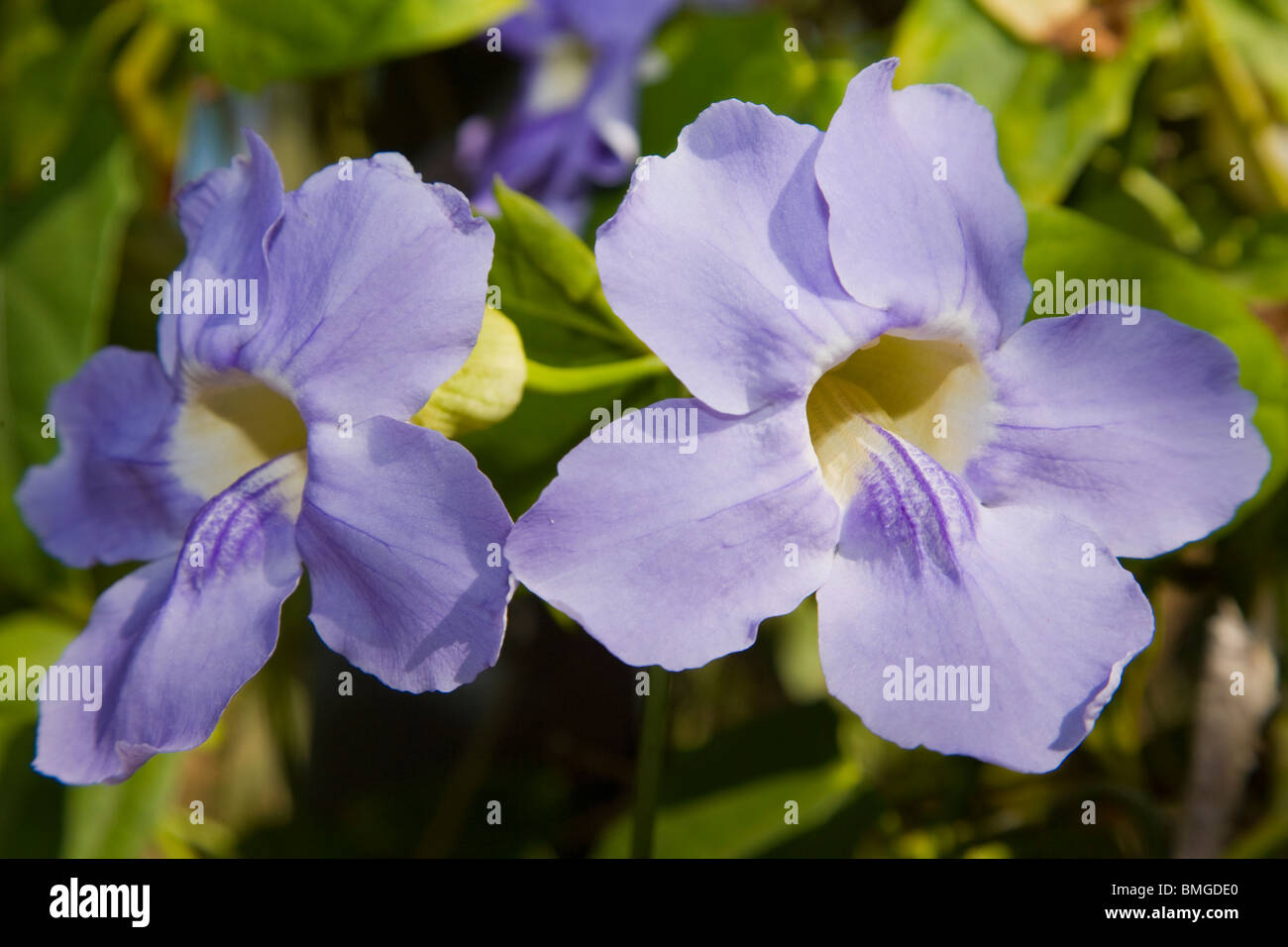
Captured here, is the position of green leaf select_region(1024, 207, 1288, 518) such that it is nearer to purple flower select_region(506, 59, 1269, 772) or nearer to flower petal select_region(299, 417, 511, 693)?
purple flower select_region(506, 59, 1269, 772)

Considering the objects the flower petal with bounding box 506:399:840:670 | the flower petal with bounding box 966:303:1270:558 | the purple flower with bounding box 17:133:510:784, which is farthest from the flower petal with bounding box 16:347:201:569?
the flower petal with bounding box 966:303:1270:558

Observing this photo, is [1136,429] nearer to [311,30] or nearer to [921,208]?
[921,208]

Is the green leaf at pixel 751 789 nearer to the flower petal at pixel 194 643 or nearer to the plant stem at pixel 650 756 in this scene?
the plant stem at pixel 650 756

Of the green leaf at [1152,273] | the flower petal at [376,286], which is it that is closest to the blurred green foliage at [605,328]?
the green leaf at [1152,273]

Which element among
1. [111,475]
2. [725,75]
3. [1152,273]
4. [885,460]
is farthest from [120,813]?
[1152,273]

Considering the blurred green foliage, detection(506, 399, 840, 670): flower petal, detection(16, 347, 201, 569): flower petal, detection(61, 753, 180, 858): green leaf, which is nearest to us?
detection(506, 399, 840, 670): flower petal
